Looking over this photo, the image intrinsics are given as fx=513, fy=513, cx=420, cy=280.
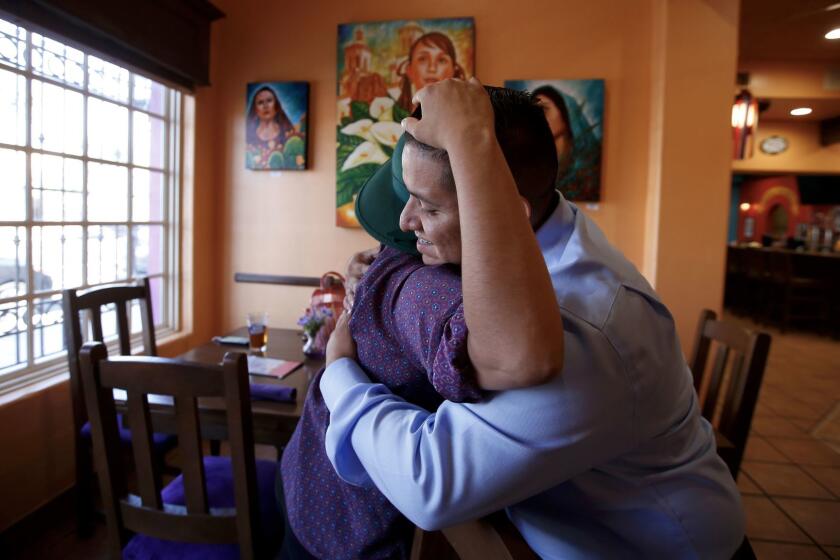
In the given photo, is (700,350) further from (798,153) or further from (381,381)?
(798,153)

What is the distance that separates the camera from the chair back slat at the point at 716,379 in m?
1.75

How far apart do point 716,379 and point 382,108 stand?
9.24ft

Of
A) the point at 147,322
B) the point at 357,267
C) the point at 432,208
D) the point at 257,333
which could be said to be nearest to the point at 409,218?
the point at 432,208

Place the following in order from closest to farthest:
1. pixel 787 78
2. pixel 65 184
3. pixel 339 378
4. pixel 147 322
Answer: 1. pixel 339 378
2. pixel 147 322
3. pixel 65 184
4. pixel 787 78

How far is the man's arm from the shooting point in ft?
1.62

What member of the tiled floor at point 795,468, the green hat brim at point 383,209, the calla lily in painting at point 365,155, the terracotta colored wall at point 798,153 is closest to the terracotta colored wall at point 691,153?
the tiled floor at point 795,468

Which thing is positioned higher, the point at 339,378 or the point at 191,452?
the point at 339,378

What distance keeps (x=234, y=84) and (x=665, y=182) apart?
3221 mm

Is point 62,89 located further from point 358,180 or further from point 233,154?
point 358,180

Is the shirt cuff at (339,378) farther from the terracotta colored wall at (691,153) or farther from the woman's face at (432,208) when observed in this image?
the terracotta colored wall at (691,153)

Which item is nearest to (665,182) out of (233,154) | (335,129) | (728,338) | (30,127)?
(728,338)

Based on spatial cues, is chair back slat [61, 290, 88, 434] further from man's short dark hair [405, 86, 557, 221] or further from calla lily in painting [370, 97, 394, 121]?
calla lily in painting [370, 97, 394, 121]

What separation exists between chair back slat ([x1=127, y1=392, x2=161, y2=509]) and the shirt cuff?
1.97 ft

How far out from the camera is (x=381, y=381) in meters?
0.80
